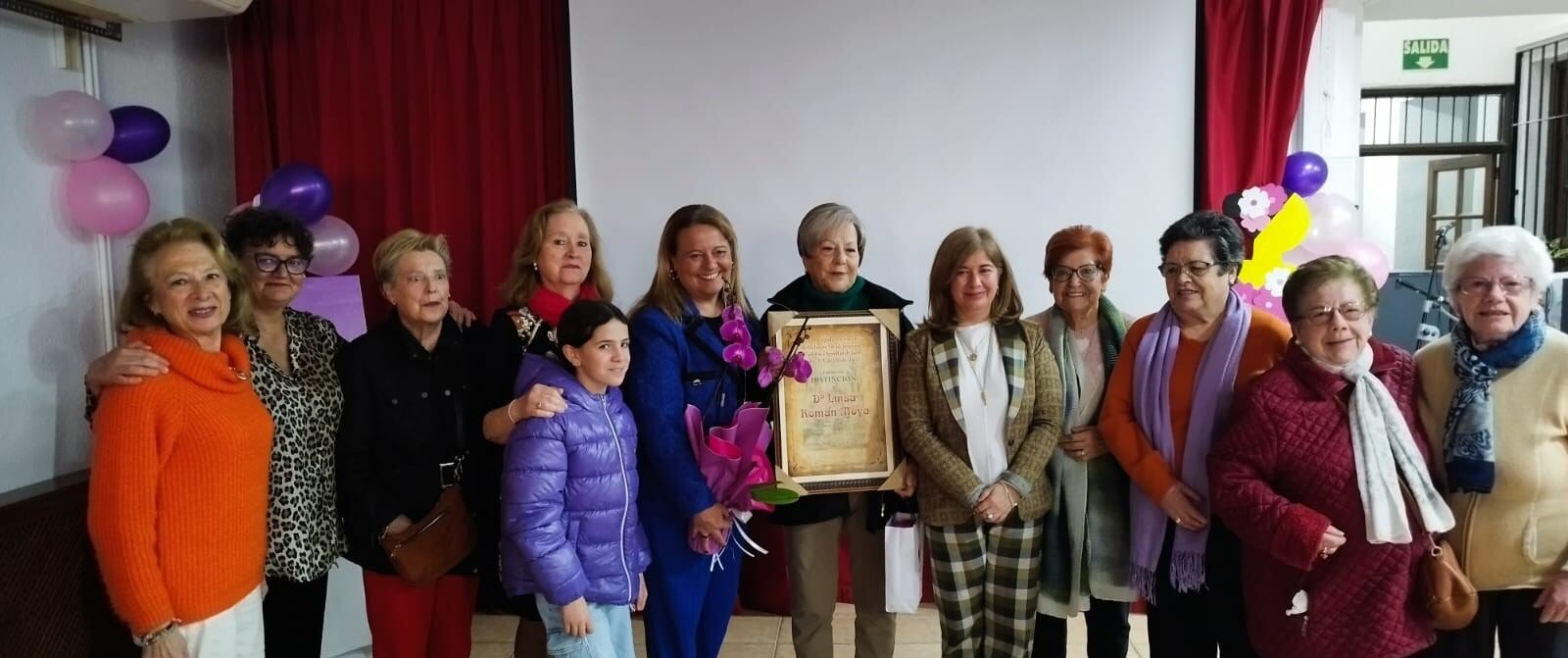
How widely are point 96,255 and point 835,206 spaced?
9.17ft

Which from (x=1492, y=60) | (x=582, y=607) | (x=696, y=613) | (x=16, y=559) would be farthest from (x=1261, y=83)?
(x=1492, y=60)

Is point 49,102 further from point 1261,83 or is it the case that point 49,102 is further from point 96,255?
point 1261,83

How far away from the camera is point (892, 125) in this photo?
337 centimetres

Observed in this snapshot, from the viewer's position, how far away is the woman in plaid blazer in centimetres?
218

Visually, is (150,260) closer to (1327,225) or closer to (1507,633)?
(1507,633)

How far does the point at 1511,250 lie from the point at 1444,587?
0.71 m

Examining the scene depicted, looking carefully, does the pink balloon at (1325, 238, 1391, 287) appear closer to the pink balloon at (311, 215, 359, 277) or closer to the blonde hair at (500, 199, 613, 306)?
the blonde hair at (500, 199, 613, 306)

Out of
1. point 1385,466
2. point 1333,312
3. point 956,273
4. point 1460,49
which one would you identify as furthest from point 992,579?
point 1460,49

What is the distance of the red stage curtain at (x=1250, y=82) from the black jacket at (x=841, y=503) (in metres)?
1.62

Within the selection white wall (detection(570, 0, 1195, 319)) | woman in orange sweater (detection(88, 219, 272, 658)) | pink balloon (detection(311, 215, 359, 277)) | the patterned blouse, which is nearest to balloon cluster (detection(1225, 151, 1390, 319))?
white wall (detection(570, 0, 1195, 319))

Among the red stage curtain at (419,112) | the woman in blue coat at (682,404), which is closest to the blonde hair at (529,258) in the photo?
the woman in blue coat at (682,404)

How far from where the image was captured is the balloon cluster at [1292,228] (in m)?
2.98

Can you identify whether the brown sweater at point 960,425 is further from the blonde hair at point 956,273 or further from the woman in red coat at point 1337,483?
the woman in red coat at point 1337,483

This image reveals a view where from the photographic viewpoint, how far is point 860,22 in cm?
337
